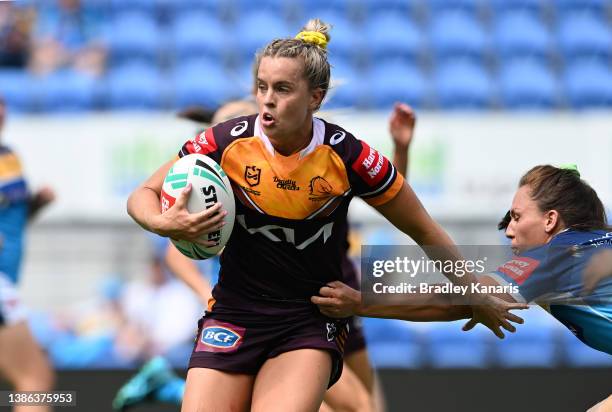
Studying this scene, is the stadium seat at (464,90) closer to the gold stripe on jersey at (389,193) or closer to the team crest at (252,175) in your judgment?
the gold stripe on jersey at (389,193)

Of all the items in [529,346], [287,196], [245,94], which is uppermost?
[287,196]

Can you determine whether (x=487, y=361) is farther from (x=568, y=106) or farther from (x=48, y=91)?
(x=48, y=91)

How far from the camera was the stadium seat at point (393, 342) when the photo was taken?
1034cm

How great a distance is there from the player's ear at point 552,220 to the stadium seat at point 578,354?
6.18 metres

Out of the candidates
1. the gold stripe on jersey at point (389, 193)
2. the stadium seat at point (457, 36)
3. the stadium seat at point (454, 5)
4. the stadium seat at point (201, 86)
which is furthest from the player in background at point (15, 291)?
the stadium seat at point (454, 5)

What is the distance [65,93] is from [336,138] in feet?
26.1

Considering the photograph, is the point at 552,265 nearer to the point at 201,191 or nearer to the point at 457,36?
the point at 201,191

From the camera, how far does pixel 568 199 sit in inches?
165

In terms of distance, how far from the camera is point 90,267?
33.0 ft

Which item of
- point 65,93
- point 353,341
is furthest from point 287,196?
point 65,93

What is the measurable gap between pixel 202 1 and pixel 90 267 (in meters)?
4.34

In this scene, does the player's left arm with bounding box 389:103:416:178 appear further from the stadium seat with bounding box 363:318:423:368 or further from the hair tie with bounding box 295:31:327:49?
the stadium seat with bounding box 363:318:423:368

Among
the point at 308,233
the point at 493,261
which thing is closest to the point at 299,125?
the point at 308,233

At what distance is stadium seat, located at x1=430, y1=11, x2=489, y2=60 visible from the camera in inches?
497
